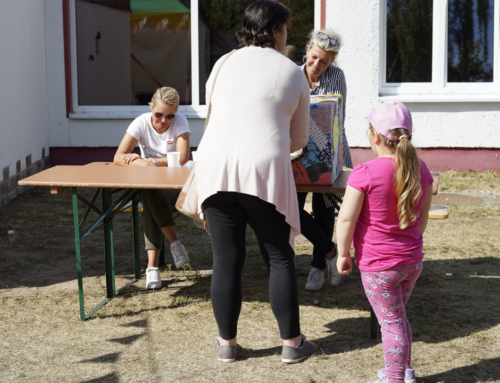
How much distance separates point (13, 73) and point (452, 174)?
5.41 metres

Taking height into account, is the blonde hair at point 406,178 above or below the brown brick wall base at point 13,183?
above

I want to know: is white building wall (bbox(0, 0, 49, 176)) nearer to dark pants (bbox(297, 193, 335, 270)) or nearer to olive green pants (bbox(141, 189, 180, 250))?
olive green pants (bbox(141, 189, 180, 250))

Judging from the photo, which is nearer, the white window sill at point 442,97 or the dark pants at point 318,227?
the dark pants at point 318,227

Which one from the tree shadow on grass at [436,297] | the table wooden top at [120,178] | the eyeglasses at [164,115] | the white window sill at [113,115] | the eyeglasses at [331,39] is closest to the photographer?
the table wooden top at [120,178]

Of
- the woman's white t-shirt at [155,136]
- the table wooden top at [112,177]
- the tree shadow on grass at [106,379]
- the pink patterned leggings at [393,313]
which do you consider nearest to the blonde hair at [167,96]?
the woman's white t-shirt at [155,136]

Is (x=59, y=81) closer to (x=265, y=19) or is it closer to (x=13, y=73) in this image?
(x=13, y=73)

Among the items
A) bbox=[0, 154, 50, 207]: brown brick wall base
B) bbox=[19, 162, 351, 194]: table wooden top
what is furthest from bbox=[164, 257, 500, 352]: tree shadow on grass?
bbox=[0, 154, 50, 207]: brown brick wall base

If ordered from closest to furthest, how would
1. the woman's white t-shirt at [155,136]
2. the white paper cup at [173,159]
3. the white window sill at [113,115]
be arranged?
the white paper cup at [173,159]
the woman's white t-shirt at [155,136]
the white window sill at [113,115]

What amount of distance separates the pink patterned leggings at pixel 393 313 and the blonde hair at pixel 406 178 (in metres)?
0.20

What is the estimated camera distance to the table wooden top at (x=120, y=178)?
10.1 feet

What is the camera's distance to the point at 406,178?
236 centimetres

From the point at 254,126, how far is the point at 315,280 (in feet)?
5.33

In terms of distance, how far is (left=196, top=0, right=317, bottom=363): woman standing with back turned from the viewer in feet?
8.18

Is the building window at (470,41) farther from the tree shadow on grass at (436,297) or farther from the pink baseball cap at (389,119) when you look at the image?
the pink baseball cap at (389,119)
